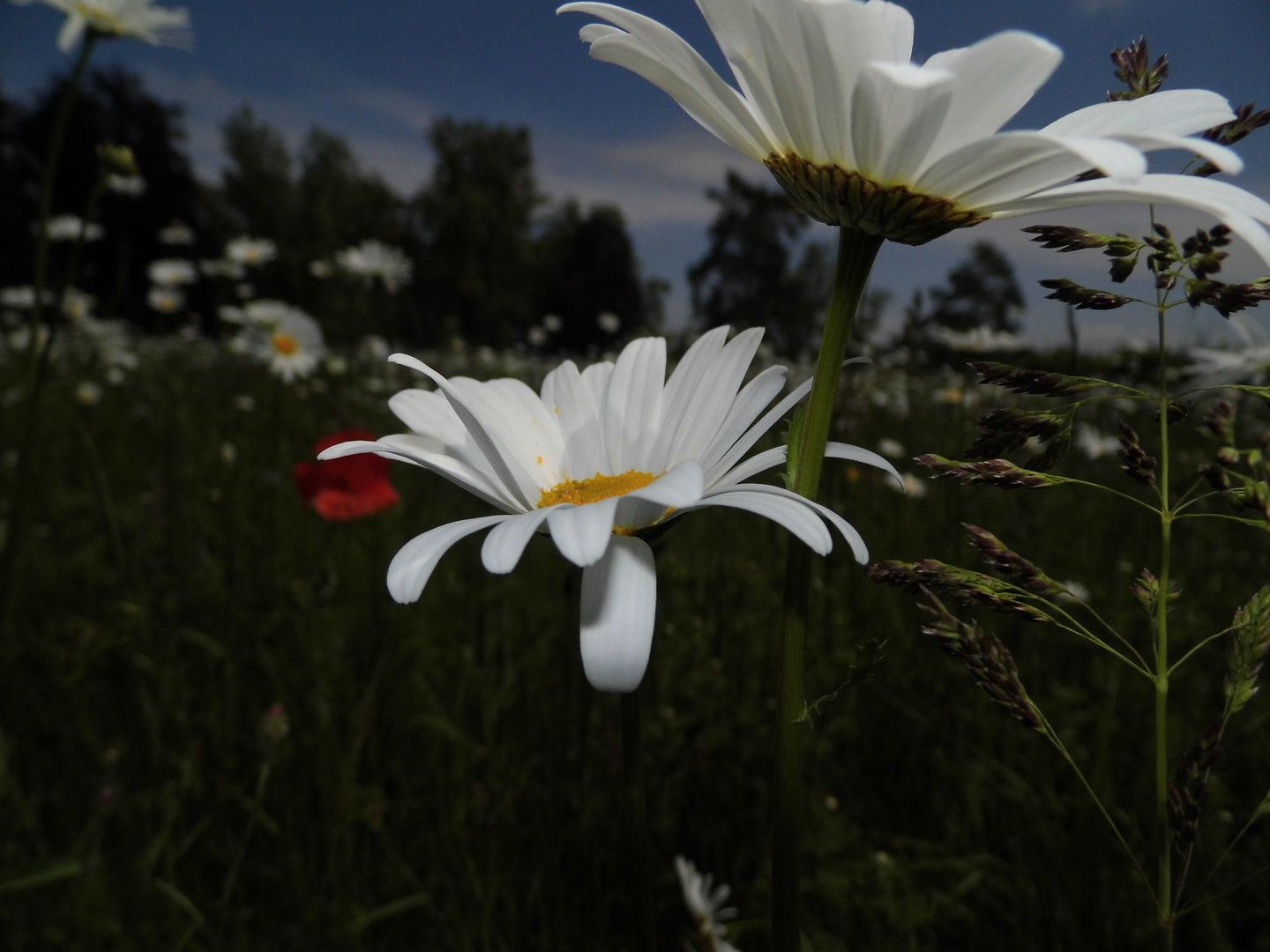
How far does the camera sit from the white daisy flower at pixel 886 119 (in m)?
0.37

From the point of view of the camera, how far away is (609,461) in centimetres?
67

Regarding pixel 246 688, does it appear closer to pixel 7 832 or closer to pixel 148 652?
pixel 148 652

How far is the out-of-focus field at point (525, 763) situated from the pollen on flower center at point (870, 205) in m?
0.51

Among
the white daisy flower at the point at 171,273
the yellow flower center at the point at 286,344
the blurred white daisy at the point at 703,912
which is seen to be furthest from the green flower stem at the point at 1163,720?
the white daisy flower at the point at 171,273

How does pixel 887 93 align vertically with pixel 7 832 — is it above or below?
above

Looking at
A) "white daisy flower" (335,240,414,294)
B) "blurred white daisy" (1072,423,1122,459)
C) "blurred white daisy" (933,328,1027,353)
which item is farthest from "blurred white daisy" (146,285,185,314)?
"blurred white daisy" (1072,423,1122,459)

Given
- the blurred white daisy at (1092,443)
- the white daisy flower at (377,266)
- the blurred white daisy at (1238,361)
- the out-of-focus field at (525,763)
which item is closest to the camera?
the out-of-focus field at (525,763)

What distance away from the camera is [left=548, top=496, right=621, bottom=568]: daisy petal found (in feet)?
1.16

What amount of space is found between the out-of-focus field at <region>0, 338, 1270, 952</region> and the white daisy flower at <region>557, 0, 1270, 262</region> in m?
0.50

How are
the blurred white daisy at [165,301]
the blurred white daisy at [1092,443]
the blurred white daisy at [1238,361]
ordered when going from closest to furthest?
the blurred white daisy at [1238,361] → the blurred white daisy at [1092,443] → the blurred white daisy at [165,301]

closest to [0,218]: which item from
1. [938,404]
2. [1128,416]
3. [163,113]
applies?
[163,113]

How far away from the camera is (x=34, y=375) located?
1.06 metres

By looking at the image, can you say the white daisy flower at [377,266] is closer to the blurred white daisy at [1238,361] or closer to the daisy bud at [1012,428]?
the blurred white daisy at [1238,361]

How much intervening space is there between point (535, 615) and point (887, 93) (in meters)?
1.77
